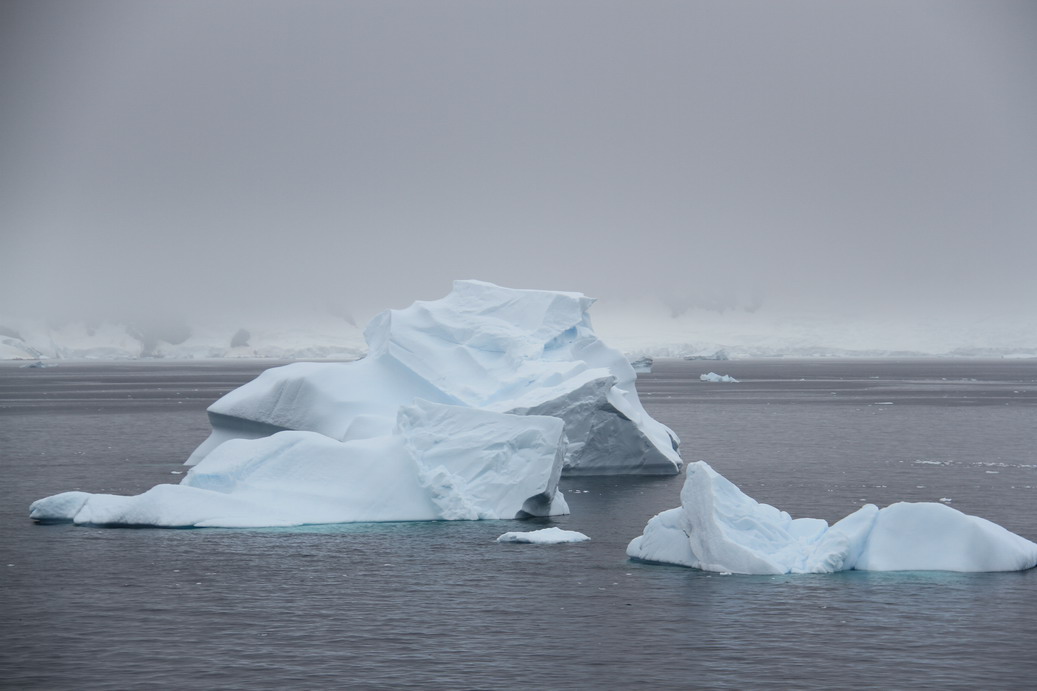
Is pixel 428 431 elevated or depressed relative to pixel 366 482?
elevated

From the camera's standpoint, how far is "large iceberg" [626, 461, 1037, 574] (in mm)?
20016

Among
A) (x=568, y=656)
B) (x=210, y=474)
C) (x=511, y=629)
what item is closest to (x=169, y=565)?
(x=210, y=474)

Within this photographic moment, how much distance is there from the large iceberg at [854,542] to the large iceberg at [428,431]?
633 cm

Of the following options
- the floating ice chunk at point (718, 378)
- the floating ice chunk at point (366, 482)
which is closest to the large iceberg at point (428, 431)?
the floating ice chunk at point (366, 482)

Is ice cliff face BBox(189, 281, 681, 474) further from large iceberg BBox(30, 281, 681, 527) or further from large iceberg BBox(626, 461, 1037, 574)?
large iceberg BBox(626, 461, 1037, 574)

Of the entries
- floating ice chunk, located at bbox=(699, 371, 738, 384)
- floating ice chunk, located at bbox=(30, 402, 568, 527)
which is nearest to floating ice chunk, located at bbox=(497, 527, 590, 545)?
floating ice chunk, located at bbox=(30, 402, 568, 527)

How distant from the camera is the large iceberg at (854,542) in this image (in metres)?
20.0

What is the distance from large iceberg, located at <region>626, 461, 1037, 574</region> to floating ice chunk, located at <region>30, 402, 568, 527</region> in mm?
6333

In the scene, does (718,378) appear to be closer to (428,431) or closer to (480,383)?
(480,383)

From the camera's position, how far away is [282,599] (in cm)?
1853

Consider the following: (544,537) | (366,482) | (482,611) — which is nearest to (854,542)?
(544,537)

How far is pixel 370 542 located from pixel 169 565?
4284 millimetres

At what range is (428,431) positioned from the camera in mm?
27719

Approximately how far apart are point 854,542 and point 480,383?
17.5m
